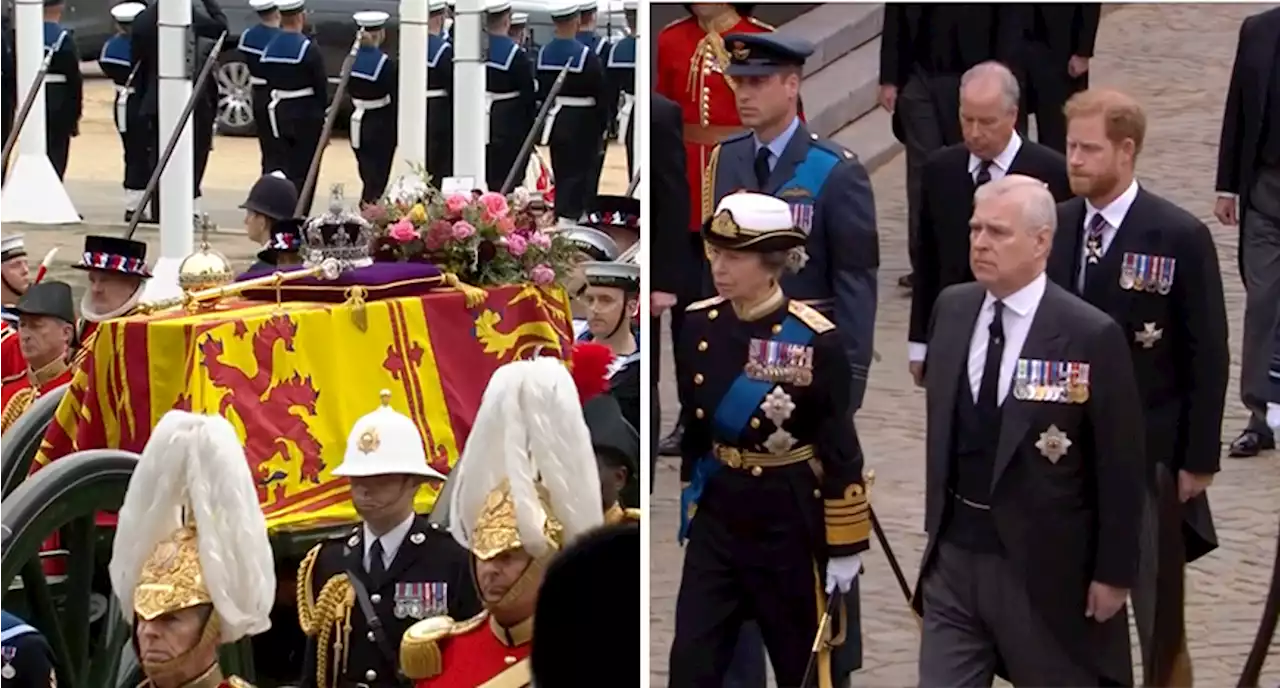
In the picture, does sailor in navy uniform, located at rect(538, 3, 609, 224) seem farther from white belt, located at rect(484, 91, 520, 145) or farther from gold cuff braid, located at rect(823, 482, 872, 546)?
gold cuff braid, located at rect(823, 482, 872, 546)

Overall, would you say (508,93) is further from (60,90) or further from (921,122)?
(921,122)

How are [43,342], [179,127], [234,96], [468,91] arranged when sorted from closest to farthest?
[43,342] → [179,127] → [468,91] → [234,96]

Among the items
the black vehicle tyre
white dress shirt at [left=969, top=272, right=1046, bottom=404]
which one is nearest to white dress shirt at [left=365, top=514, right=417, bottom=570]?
white dress shirt at [left=969, top=272, right=1046, bottom=404]

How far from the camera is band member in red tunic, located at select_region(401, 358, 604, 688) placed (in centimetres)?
463

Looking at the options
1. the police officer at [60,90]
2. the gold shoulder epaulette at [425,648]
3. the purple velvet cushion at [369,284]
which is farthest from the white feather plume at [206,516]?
the police officer at [60,90]

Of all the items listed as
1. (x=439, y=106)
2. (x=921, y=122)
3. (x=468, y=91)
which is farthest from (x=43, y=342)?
(x=439, y=106)

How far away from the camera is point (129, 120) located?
558 inches

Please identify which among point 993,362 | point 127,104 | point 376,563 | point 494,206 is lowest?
point 376,563

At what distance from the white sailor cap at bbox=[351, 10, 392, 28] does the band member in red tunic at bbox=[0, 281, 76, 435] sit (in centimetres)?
654

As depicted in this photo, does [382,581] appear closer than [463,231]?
Yes

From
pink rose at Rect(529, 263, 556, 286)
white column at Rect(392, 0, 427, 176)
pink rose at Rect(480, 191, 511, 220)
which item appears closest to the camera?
pink rose at Rect(529, 263, 556, 286)

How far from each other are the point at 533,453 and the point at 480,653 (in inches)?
15.0

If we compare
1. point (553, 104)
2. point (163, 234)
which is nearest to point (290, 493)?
point (163, 234)

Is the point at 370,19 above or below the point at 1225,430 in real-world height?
above
